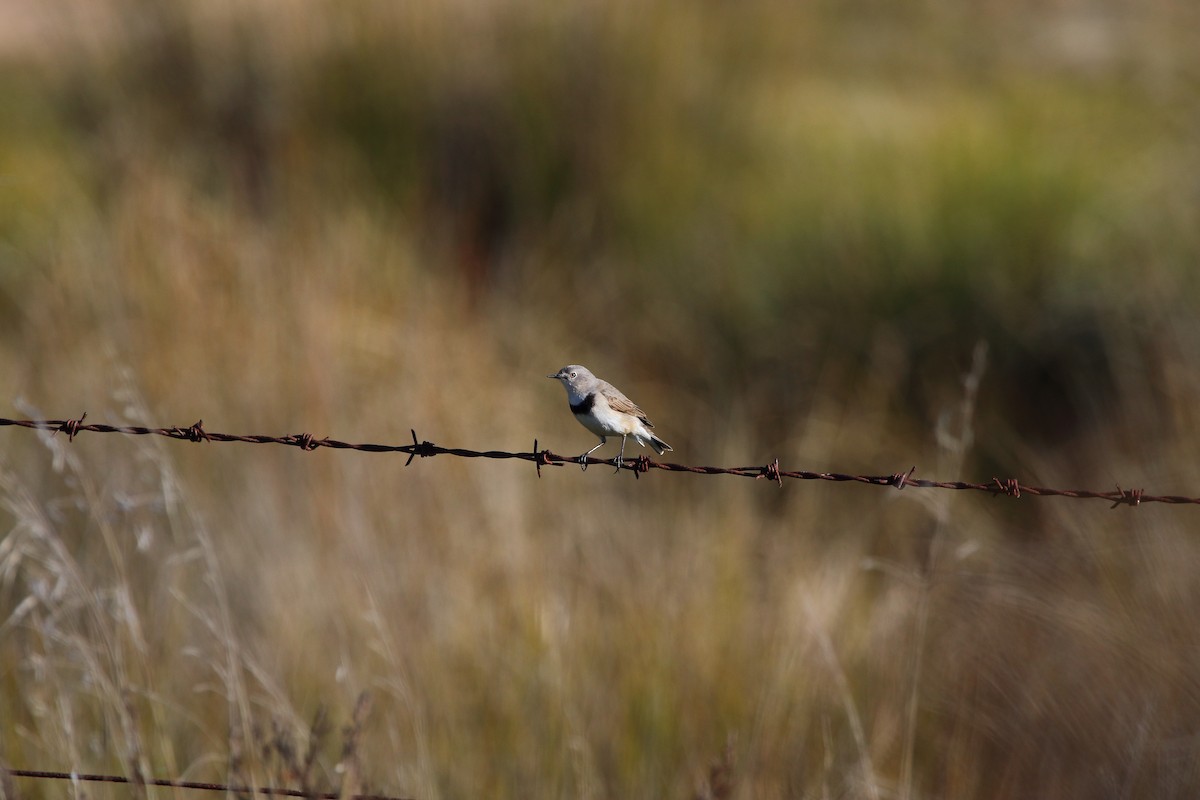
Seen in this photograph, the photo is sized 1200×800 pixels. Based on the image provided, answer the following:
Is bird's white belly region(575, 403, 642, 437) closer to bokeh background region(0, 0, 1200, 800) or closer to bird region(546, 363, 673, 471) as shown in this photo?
bird region(546, 363, 673, 471)

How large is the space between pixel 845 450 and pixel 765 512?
0.61m

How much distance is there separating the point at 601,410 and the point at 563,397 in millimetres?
4156

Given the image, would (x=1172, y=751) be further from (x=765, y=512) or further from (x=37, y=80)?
(x=37, y=80)

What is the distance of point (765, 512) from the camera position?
715 centimetres

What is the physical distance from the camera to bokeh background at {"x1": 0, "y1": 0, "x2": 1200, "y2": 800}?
4.26 m

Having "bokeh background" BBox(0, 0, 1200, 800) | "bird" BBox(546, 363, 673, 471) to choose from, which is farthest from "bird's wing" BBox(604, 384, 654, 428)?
"bokeh background" BBox(0, 0, 1200, 800)

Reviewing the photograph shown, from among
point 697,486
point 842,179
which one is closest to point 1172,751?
point 697,486

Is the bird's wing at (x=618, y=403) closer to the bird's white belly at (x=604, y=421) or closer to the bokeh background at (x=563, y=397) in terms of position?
the bird's white belly at (x=604, y=421)

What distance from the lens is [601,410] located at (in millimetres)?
3561

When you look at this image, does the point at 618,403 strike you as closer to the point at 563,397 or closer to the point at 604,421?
the point at 604,421

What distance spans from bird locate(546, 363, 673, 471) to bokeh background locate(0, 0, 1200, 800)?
771mm

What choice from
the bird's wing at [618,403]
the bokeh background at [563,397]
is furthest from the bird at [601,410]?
the bokeh background at [563,397]

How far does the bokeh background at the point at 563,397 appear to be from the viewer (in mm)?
4262

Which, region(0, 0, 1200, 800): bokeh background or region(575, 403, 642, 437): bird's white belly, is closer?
region(575, 403, 642, 437): bird's white belly
